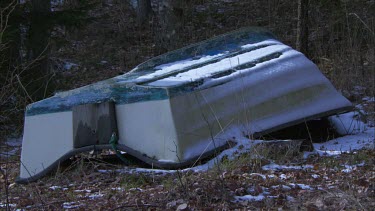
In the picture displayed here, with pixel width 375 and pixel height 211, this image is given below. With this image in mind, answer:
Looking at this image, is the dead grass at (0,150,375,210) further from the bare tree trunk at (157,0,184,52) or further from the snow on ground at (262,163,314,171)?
the bare tree trunk at (157,0,184,52)

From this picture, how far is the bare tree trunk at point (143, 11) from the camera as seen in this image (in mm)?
17094

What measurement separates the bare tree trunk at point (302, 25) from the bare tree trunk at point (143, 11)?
7.72 metres

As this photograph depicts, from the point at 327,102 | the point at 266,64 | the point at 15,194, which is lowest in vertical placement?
the point at 15,194

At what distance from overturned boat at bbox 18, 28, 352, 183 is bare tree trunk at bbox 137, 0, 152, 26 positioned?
10.0 metres

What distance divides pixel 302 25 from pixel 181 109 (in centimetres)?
467

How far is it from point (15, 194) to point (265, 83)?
9.75ft

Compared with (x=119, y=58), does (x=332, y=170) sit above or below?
below

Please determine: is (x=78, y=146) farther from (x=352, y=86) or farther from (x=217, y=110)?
(x=352, y=86)

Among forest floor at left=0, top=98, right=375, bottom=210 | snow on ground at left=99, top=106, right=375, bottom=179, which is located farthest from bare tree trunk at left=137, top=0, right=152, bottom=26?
forest floor at left=0, top=98, right=375, bottom=210

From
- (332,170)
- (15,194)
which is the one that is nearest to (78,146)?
(15,194)

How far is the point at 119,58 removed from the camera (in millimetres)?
14680

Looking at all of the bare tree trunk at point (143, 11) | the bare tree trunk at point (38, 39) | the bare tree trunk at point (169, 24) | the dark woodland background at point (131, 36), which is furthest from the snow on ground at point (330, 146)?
the bare tree trunk at point (143, 11)

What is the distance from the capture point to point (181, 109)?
6035 millimetres

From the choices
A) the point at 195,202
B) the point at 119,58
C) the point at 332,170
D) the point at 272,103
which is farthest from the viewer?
the point at 119,58
